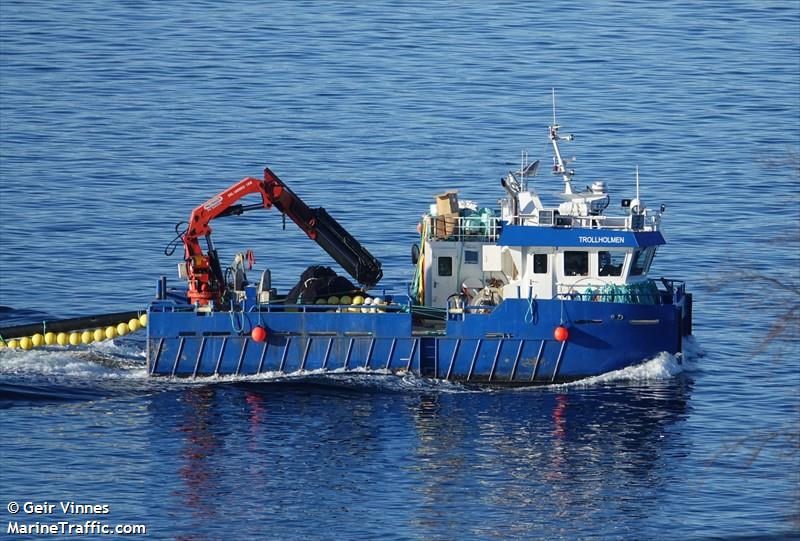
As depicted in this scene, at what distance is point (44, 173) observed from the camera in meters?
82.6

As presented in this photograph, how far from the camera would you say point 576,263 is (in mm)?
54000

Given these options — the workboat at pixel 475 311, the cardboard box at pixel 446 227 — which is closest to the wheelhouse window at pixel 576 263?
the workboat at pixel 475 311

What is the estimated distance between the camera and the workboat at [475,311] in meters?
52.9

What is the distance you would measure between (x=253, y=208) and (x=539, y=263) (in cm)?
892

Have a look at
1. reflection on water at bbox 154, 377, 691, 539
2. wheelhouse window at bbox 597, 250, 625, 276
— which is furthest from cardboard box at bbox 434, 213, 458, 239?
reflection on water at bbox 154, 377, 691, 539

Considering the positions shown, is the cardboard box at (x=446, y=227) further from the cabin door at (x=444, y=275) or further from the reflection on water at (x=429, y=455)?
the reflection on water at (x=429, y=455)

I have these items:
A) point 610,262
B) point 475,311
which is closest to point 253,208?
point 475,311

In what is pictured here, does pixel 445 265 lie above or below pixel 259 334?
above

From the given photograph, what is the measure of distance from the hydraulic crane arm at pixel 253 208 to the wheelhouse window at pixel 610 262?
23.5 ft

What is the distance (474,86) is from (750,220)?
30473 mm

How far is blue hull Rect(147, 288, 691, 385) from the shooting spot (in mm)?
52781

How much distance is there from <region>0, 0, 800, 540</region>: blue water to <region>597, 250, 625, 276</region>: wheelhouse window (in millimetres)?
3047

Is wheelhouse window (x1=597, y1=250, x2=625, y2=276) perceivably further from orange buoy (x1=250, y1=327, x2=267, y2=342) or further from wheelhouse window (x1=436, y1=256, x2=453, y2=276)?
orange buoy (x1=250, y1=327, x2=267, y2=342)

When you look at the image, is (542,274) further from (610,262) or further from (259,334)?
(259,334)
